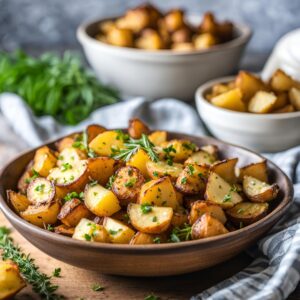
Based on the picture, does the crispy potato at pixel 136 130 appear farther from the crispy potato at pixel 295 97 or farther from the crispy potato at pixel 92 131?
the crispy potato at pixel 295 97

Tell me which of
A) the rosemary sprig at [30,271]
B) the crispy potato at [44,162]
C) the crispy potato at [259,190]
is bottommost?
the rosemary sprig at [30,271]

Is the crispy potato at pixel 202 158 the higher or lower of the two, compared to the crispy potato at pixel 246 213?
higher

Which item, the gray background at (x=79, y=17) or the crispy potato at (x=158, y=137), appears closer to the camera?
the crispy potato at (x=158, y=137)

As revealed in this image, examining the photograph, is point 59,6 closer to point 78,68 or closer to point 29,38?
point 29,38

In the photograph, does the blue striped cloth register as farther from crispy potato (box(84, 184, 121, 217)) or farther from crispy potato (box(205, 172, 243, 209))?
crispy potato (box(84, 184, 121, 217))

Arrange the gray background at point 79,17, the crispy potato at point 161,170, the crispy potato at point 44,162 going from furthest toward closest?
the gray background at point 79,17 → the crispy potato at point 44,162 → the crispy potato at point 161,170

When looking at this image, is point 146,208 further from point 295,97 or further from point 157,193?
point 295,97

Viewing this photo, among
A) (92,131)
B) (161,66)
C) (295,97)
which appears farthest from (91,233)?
(161,66)

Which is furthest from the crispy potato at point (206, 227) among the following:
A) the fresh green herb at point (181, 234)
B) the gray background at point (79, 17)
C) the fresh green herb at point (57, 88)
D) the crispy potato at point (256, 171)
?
the gray background at point (79, 17)

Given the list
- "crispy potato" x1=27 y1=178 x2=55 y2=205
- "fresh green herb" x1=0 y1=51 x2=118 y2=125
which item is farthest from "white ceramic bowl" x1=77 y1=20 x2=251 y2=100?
"crispy potato" x1=27 y1=178 x2=55 y2=205
